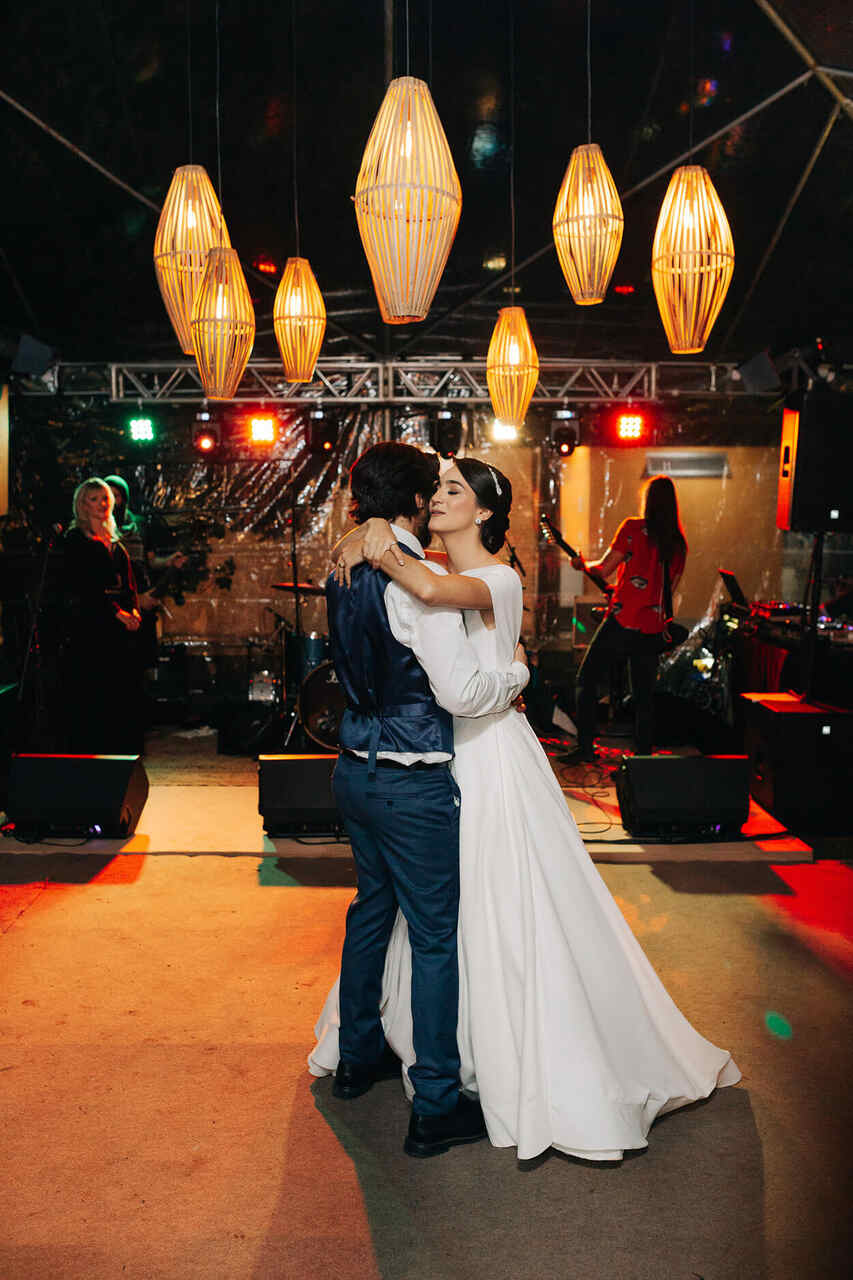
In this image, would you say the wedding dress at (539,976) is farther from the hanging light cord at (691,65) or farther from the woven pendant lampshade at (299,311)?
the hanging light cord at (691,65)

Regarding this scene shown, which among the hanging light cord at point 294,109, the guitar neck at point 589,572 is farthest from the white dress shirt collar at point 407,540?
the guitar neck at point 589,572

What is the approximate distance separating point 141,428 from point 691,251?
641cm

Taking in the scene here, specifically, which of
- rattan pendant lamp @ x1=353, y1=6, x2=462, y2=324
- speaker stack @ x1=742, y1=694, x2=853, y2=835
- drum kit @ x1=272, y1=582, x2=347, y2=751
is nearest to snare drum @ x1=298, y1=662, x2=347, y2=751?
drum kit @ x1=272, y1=582, x2=347, y2=751

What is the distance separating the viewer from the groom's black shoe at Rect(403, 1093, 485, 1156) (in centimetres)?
249

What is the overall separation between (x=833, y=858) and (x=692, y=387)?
4.93 metres

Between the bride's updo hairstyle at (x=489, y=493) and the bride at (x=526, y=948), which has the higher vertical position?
the bride's updo hairstyle at (x=489, y=493)

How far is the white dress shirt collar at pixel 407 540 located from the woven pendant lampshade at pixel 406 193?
76 centimetres

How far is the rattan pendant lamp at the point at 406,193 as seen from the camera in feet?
8.78

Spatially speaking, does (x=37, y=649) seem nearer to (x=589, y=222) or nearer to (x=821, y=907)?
(x=589, y=222)

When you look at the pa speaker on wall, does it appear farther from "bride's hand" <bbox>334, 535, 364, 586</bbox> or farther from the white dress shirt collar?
"bride's hand" <bbox>334, 535, 364, 586</bbox>

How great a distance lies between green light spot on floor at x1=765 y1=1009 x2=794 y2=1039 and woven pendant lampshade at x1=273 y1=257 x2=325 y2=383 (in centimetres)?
338

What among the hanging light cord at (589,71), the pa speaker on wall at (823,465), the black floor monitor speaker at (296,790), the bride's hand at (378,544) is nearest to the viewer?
the bride's hand at (378,544)

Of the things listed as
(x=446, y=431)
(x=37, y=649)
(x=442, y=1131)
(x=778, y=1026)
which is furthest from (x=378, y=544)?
(x=446, y=431)

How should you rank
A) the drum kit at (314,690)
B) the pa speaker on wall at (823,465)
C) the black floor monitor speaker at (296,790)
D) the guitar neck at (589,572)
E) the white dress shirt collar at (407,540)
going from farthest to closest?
the drum kit at (314,690) < the guitar neck at (589,572) < the pa speaker on wall at (823,465) < the black floor monitor speaker at (296,790) < the white dress shirt collar at (407,540)
